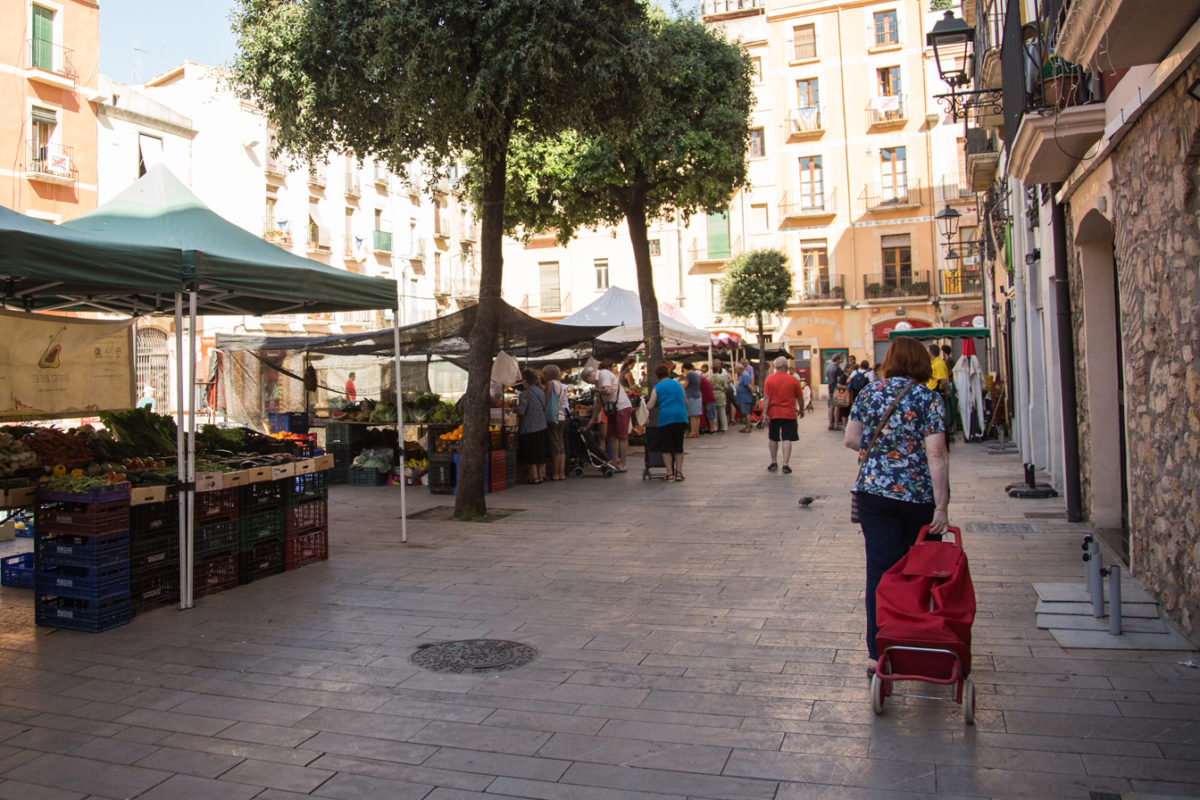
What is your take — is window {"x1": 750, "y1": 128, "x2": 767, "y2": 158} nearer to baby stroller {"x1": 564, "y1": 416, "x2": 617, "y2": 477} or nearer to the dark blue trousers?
baby stroller {"x1": 564, "y1": 416, "x2": 617, "y2": 477}

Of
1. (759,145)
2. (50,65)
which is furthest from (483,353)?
(759,145)

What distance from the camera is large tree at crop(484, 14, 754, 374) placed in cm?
1778

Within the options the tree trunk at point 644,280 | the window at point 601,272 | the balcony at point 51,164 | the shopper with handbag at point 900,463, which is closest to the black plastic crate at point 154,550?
the shopper with handbag at point 900,463

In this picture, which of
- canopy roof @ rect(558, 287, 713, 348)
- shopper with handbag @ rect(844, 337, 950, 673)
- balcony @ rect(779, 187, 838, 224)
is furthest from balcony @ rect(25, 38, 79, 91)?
shopper with handbag @ rect(844, 337, 950, 673)

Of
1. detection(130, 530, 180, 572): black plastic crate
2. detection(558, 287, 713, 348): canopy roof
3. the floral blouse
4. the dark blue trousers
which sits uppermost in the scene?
detection(558, 287, 713, 348): canopy roof

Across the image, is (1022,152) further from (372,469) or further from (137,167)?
(137,167)

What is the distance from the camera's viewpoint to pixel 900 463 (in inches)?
176

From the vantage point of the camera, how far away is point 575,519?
32.7 ft

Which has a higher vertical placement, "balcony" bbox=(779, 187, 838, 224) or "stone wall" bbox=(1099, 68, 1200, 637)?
"balcony" bbox=(779, 187, 838, 224)

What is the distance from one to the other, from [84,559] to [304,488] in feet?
6.90

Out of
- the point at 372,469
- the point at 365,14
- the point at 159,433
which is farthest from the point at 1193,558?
the point at 372,469

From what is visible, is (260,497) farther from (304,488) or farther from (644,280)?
(644,280)

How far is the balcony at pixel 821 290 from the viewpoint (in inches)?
1608

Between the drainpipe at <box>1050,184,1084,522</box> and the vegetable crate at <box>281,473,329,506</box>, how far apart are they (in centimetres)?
691
